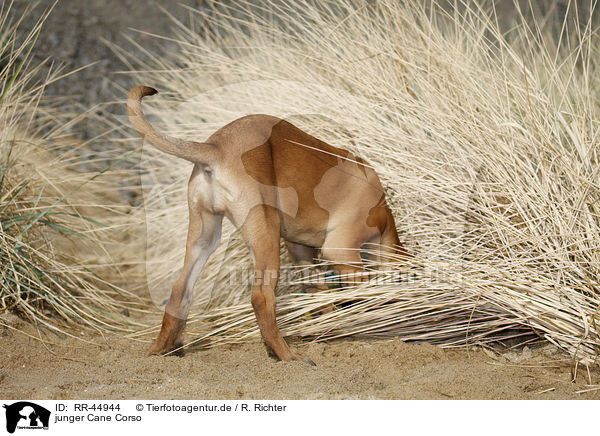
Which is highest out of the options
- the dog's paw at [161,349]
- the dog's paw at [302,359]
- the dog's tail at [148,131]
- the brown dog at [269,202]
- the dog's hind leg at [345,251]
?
the dog's tail at [148,131]

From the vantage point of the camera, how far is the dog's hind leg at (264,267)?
2.34m

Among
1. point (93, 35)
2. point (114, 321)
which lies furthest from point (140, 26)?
point (114, 321)

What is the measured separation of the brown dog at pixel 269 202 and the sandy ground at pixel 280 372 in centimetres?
17

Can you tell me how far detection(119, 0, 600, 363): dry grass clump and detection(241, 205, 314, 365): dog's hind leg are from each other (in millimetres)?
357

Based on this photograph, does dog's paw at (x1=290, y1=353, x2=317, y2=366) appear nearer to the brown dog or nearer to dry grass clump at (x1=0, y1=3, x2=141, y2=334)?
the brown dog

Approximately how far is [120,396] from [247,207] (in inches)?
32.5

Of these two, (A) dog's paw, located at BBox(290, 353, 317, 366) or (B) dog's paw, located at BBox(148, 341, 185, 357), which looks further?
(B) dog's paw, located at BBox(148, 341, 185, 357)

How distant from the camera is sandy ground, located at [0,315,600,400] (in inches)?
82.0
